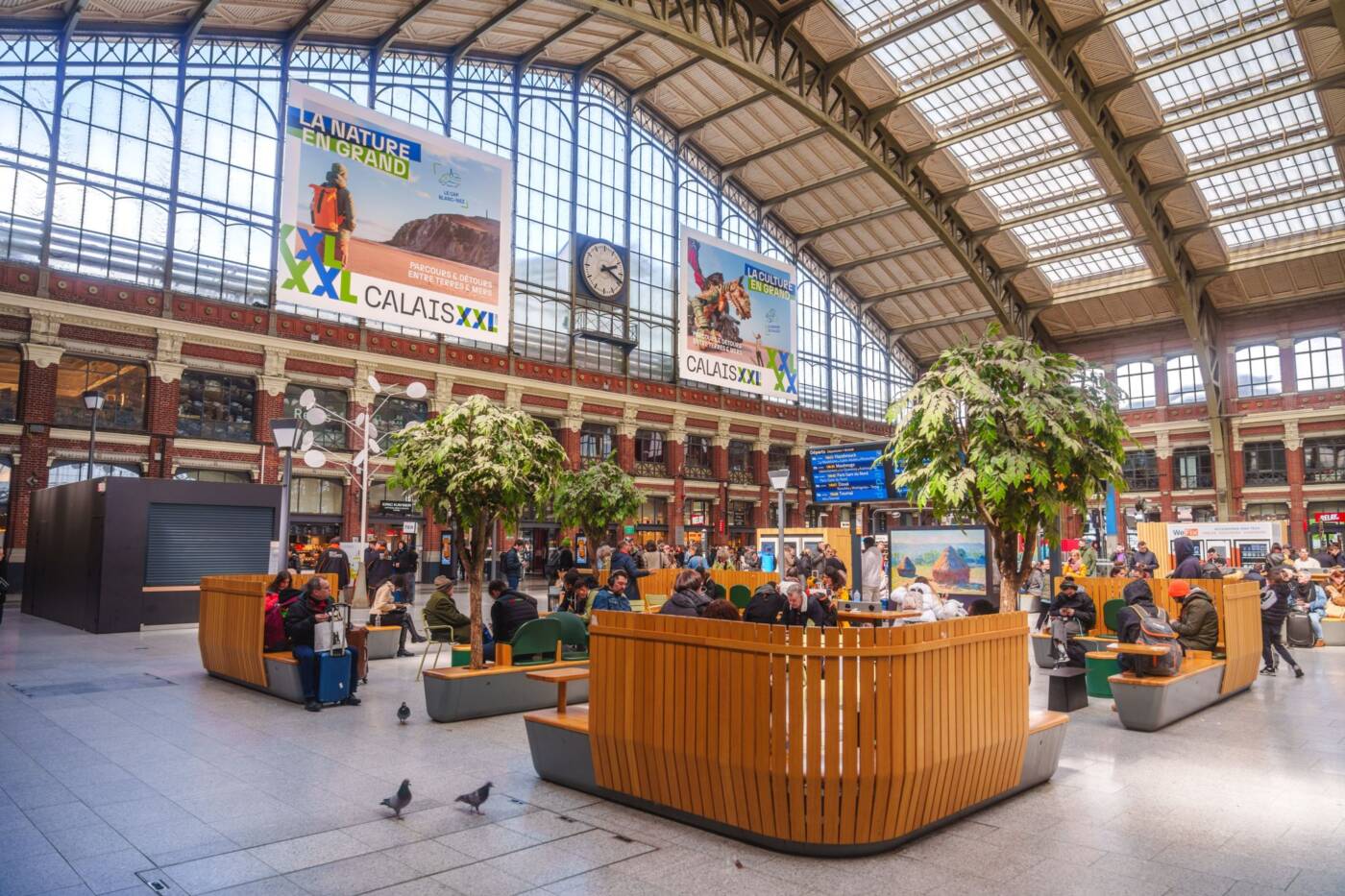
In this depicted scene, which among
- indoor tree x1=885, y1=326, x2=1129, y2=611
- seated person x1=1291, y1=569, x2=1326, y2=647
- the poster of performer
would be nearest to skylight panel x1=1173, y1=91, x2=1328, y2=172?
the poster of performer

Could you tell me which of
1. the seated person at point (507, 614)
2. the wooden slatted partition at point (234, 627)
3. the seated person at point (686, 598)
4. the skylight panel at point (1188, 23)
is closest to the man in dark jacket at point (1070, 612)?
the seated person at point (686, 598)

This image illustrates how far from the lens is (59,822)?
17.0 feet

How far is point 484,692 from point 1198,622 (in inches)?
319

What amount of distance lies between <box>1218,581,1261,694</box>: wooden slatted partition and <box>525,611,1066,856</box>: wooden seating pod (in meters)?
5.45

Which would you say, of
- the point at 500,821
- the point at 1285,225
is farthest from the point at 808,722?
the point at 1285,225

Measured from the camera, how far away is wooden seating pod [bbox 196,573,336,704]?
9414 mm

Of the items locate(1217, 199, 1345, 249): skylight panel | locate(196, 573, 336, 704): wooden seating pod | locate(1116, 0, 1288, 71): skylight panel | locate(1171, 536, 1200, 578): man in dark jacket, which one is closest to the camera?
locate(196, 573, 336, 704): wooden seating pod

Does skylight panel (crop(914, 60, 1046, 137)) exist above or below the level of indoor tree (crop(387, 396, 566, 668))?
above

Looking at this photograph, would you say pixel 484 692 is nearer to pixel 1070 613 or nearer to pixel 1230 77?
pixel 1070 613

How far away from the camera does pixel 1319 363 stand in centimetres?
3816

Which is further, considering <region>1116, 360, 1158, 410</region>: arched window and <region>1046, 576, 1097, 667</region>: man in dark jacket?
<region>1116, 360, 1158, 410</region>: arched window

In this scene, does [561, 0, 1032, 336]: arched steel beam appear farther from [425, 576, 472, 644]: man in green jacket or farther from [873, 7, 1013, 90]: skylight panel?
[425, 576, 472, 644]: man in green jacket

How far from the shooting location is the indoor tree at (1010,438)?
7.25m

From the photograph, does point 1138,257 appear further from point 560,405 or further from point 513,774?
point 513,774
